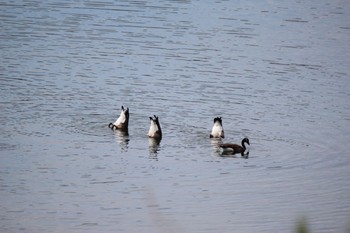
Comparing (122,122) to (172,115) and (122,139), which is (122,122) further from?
(172,115)

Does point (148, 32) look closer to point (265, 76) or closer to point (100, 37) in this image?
point (100, 37)

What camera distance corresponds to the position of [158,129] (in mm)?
22641

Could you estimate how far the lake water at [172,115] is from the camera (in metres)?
17.6

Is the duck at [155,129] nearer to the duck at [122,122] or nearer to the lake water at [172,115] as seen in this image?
the lake water at [172,115]

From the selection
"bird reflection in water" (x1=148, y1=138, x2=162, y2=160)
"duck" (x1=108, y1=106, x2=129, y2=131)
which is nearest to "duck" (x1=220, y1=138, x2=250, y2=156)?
"bird reflection in water" (x1=148, y1=138, x2=162, y2=160)

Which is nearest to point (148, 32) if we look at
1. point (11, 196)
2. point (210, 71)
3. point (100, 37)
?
point (100, 37)

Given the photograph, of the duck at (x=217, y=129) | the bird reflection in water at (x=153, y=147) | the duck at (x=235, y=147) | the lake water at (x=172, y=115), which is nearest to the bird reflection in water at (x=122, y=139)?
the lake water at (x=172, y=115)

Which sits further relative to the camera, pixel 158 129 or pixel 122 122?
pixel 122 122

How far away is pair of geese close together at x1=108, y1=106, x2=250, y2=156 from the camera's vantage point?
22.2 metres

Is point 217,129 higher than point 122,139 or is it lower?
higher

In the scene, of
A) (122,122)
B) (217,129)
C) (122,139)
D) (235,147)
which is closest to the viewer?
(235,147)

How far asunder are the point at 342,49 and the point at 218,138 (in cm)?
1276

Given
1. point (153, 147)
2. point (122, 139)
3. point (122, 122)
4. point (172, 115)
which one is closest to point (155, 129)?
point (153, 147)

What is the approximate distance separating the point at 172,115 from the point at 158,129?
2447mm
